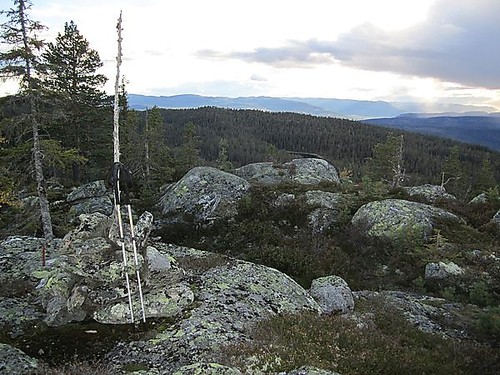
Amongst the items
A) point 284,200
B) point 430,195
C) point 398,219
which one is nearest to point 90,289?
point 284,200

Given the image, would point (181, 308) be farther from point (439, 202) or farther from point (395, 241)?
point (439, 202)

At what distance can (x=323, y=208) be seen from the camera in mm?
23891

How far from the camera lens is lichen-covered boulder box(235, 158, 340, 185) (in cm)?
3694

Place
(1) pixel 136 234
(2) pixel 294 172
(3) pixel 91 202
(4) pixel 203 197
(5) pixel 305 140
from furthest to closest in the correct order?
(5) pixel 305 140 → (2) pixel 294 172 → (3) pixel 91 202 → (4) pixel 203 197 → (1) pixel 136 234

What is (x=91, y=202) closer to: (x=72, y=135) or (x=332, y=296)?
(x=72, y=135)

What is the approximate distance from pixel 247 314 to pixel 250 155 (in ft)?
436

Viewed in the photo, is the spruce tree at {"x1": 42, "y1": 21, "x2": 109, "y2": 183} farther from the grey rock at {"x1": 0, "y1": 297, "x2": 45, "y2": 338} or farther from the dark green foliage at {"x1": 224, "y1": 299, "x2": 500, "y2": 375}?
the dark green foliage at {"x1": 224, "y1": 299, "x2": 500, "y2": 375}

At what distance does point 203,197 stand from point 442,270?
14646 mm

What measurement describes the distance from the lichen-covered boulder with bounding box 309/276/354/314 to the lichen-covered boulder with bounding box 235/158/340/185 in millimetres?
21798

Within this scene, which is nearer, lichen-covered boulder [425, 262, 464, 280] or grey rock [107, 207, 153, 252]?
grey rock [107, 207, 153, 252]

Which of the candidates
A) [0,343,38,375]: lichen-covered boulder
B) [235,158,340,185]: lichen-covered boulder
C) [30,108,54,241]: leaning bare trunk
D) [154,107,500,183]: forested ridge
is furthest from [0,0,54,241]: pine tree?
[154,107,500,183]: forested ridge

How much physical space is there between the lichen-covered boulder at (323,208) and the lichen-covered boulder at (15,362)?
16680 mm

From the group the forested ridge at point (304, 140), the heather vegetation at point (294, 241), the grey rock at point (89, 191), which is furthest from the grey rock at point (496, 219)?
the forested ridge at point (304, 140)

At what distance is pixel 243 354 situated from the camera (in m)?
8.21
